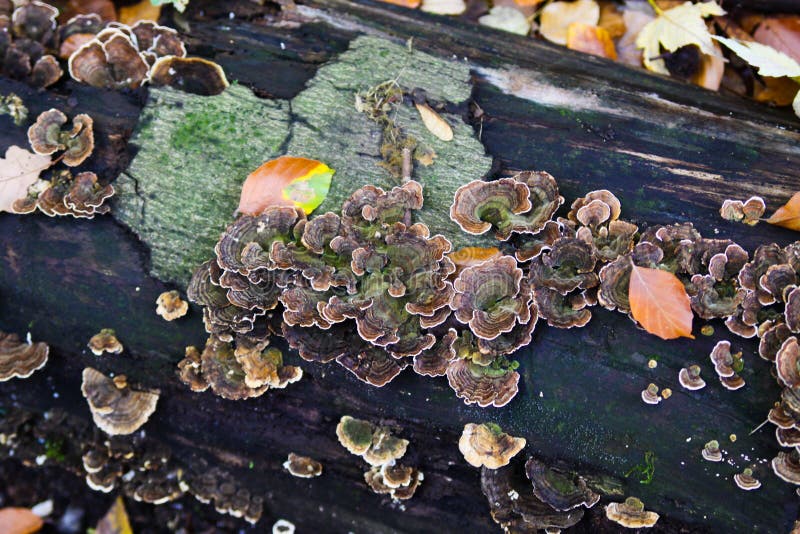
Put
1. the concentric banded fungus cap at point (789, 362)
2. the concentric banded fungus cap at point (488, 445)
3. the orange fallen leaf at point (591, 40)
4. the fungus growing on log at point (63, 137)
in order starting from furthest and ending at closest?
1. the orange fallen leaf at point (591, 40)
2. the fungus growing on log at point (63, 137)
3. the concentric banded fungus cap at point (488, 445)
4. the concentric banded fungus cap at point (789, 362)

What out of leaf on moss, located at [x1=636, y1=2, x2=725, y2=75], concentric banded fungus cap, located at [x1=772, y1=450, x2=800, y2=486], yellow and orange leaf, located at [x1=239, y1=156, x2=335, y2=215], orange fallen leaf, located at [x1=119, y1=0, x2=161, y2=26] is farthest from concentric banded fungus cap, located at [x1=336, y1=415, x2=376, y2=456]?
leaf on moss, located at [x1=636, y1=2, x2=725, y2=75]

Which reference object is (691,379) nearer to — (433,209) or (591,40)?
(433,209)

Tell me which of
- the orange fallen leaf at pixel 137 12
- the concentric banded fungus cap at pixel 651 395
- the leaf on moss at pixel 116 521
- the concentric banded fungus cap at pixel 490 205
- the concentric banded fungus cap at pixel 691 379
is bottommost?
the leaf on moss at pixel 116 521

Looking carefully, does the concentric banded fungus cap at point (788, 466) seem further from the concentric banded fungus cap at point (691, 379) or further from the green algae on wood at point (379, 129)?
the green algae on wood at point (379, 129)

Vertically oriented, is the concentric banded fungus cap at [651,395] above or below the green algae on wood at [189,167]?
below

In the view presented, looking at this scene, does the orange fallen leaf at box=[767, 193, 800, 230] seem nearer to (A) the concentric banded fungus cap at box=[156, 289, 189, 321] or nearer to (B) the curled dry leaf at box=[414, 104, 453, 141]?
(B) the curled dry leaf at box=[414, 104, 453, 141]

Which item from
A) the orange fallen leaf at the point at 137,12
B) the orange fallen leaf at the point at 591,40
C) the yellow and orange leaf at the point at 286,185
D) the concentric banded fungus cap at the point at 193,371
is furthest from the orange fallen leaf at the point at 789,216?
the orange fallen leaf at the point at 137,12

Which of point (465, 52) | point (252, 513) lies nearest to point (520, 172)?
point (465, 52)

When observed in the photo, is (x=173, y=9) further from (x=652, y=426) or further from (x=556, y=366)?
(x=652, y=426)
